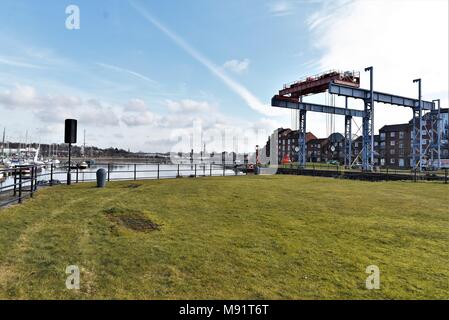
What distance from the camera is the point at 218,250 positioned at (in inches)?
236

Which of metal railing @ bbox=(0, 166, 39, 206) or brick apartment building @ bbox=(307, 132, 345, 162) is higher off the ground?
brick apartment building @ bbox=(307, 132, 345, 162)

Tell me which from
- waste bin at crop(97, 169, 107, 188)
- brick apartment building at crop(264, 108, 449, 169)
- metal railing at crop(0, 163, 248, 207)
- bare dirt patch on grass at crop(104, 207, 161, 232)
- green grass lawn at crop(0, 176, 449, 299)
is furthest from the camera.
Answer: brick apartment building at crop(264, 108, 449, 169)

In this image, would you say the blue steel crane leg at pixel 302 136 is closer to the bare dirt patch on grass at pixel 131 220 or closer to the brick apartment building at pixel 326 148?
the bare dirt patch on grass at pixel 131 220

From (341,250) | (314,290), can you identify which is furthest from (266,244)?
(314,290)

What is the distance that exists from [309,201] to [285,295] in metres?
7.42

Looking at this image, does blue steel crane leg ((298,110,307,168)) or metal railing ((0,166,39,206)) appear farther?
blue steel crane leg ((298,110,307,168))

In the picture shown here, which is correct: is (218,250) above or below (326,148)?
below

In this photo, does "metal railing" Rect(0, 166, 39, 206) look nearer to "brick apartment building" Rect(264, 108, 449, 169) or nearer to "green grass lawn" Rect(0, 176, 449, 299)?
"green grass lawn" Rect(0, 176, 449, 299)

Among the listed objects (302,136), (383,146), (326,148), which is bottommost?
(302,136)

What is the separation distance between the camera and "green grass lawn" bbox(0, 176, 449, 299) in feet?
14.6

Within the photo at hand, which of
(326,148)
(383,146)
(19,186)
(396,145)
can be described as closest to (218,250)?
(19,186)

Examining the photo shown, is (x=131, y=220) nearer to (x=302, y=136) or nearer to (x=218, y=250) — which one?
(x=218, y=250)

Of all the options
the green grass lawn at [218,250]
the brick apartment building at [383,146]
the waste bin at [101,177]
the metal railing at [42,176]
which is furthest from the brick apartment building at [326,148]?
the green grass lawn at [218,250]

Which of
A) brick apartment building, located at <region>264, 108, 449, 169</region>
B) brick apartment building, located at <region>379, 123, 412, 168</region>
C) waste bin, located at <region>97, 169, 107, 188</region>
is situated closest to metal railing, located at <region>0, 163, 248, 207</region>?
waste bin, located at <region>97, 169, 107, 188</region>
